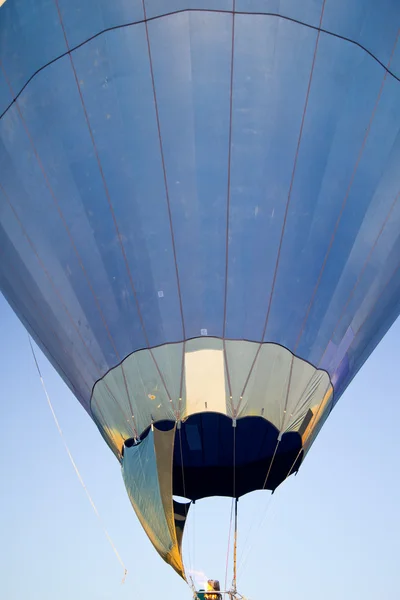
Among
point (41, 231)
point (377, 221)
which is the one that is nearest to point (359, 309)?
point (377, 221)

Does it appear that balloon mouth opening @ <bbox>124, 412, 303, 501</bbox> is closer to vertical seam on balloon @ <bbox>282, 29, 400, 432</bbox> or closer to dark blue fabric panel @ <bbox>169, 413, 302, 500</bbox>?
dark blue fabric panel @ <bbox>169, 413, 302, 500</bbox>

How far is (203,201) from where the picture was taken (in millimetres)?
7297

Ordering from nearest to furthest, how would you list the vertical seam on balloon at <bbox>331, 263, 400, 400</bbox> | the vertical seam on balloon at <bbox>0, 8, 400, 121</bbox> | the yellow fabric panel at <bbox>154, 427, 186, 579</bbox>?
the vertical seam on balloon at <bbox>0, 8, 400, 121</bbox>
the yellow fabric panel at <bbox>154, 427, 186, 579</bbox>
the vertical seam on balloon at <bbox>331, 263, 400, 400</bbox>

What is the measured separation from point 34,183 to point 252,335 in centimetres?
252

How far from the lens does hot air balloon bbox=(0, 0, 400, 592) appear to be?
711cm

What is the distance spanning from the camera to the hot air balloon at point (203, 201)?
7.11 metres

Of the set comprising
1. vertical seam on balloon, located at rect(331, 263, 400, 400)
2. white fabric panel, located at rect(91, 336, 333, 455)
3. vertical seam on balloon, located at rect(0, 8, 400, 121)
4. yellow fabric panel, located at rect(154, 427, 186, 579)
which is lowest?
yellow fabric panel, located at rect(154, 427, 186, 579)

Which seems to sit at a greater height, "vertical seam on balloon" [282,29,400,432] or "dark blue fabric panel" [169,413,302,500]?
"vertical seam on balloon" [282,29,400,432]

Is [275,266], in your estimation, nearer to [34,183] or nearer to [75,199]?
[75,199]

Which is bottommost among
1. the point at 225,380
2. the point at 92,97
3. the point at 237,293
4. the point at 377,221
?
the point at 225,380

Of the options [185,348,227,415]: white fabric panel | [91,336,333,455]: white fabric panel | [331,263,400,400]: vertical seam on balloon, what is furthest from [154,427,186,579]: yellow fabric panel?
[331,263,400,400]: vertical seam on balloon

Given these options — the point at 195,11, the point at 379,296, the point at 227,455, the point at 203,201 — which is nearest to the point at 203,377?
the point at 227,455

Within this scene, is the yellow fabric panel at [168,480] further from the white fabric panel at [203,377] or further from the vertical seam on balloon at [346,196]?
the vertical seam on balloon at [346,196]

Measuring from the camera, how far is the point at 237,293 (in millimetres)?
7422
